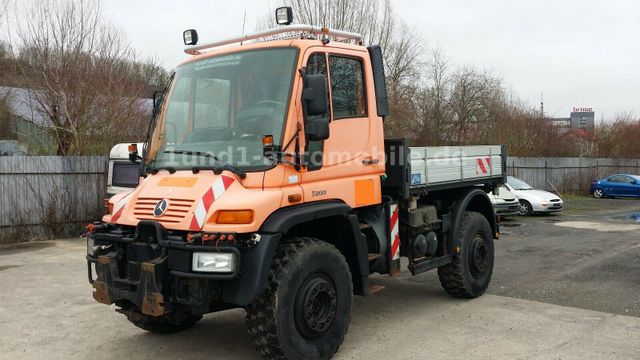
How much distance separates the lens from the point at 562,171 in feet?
95.6

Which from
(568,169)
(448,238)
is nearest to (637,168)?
(568,169)

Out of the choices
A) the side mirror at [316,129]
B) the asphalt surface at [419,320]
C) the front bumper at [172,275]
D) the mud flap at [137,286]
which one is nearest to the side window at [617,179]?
the asphalt surface at [419,320]

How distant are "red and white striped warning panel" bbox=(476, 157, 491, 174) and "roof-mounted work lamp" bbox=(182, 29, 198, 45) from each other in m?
3.97

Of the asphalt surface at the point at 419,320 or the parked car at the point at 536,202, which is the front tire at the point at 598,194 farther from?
the asphalt surface at the point at 419,320

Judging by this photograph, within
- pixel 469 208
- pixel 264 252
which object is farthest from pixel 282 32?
pixel 469 208

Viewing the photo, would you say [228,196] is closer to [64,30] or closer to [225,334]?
[225,334]

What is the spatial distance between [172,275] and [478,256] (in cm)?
442

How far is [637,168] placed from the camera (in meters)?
35.5

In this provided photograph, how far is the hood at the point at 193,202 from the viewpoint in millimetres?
4180

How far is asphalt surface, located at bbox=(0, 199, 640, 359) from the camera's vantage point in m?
5.18

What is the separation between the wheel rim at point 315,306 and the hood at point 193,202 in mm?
735

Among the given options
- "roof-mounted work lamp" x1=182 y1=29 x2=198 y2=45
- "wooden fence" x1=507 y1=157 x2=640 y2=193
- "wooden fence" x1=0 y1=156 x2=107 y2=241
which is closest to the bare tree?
"wooden fence" x1=0 y1=156 x2=107 y2=241

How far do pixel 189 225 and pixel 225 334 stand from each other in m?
2.02

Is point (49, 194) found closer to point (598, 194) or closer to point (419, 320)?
point (419, 320)
